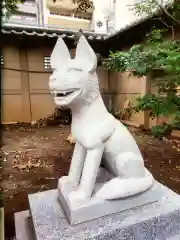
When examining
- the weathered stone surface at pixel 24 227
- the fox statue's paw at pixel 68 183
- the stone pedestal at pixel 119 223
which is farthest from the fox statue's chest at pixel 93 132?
the weathered stone surface at pixel 24 227

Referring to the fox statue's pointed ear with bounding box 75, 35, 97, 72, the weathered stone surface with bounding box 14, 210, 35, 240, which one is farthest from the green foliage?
the weathered stone surface with bounding box 14, 210, 35, 240

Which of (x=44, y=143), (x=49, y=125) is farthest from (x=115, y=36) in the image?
(x=44, y=143)

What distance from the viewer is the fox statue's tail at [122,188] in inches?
40.8

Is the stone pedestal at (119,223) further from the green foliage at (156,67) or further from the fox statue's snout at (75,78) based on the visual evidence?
the green foliage at (156,67)

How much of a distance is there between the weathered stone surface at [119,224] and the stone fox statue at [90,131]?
111 millimetres

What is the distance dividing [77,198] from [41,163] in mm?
2294

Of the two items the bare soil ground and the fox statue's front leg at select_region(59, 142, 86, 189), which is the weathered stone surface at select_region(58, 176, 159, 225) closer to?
the fox statue's front leg at select_region(59, 142, 86, 189)

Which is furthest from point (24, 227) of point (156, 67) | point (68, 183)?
point (156, 67)

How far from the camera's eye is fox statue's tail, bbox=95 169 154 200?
1.04 metres

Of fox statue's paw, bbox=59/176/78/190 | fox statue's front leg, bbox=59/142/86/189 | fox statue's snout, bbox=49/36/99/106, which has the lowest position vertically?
fox statue's paw, bbox=59/176/78/190

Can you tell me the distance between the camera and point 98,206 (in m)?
1.02

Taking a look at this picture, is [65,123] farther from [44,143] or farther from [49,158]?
[49,158]

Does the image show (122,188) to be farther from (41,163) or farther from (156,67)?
(41,163)

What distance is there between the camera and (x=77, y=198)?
101cm
